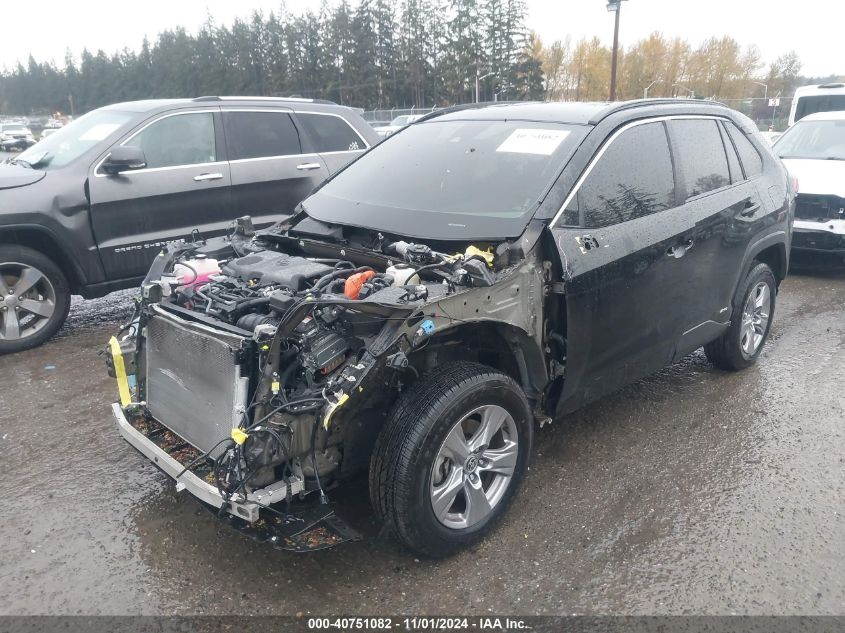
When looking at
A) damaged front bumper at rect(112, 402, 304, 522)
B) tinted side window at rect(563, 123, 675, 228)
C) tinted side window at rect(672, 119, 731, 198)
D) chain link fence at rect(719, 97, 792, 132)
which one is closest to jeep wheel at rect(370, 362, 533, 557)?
damaged front bumper at rect(112, 402, 304, 522)

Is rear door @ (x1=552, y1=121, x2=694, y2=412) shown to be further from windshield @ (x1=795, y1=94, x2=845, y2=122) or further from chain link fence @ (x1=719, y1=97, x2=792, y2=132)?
chain link fence @ (x1=719, y1=97, x2=792, y2=132)

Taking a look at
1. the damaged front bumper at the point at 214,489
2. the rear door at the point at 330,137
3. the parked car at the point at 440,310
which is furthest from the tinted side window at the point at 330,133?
the damaged front bumper at the point at 214,489

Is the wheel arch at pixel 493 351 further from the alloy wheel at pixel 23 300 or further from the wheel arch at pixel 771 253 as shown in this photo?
the alloy wheel at pixel 23 300

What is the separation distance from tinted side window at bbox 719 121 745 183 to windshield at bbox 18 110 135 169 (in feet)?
16.2

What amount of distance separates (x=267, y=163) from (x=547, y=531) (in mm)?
4782

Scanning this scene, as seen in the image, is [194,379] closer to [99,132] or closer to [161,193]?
[161,193]

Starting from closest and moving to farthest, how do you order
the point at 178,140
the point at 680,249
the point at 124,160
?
the point at 680,249, the point at 124,160, the point at 178,140

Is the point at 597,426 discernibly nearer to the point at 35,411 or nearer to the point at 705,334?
the point at 705,334

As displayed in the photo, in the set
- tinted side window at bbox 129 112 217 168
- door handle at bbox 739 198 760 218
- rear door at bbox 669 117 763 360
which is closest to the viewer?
rear door at bbox 669 117 763 360

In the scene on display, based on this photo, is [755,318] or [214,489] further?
[755,318]

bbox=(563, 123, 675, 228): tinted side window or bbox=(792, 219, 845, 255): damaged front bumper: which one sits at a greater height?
bbox=(563, 123, 675, 228): tinted side window

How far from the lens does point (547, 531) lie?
3.12 meters

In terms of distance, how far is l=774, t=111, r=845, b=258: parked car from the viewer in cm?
747

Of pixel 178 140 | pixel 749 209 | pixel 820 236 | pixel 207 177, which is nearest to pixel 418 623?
pixel 749 209
